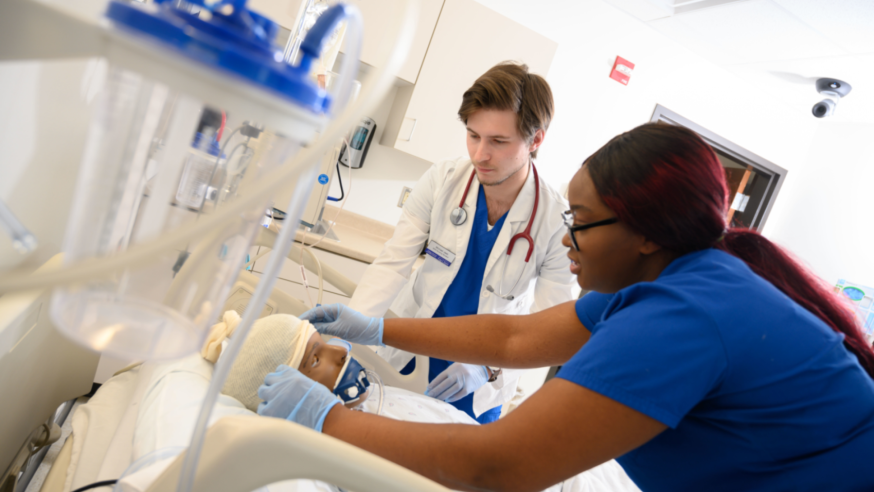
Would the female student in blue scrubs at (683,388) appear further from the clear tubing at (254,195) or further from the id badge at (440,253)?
the id badge at (440,253)

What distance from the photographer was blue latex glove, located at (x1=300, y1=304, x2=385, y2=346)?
1.37 metres

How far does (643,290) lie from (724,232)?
30 centimetres

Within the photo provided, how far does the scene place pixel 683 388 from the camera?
2.45ft

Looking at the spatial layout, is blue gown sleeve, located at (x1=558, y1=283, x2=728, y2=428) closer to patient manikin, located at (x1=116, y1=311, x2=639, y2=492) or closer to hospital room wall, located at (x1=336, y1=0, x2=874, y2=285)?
patient manikin, located at (x1=116, y1=311, x2=639, y2=492)

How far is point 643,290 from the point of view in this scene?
871 mm

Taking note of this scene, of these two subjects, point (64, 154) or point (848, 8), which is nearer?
point (64, 154)

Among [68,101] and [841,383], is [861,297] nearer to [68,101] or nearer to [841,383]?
[841,383]

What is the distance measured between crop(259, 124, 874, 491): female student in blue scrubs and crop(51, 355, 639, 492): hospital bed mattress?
18 cm

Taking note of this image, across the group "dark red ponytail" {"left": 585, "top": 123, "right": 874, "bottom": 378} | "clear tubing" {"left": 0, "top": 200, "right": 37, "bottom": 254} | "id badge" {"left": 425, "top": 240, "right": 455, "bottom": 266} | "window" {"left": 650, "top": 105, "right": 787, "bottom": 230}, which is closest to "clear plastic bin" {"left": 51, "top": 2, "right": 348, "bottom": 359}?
"clear tubing" {"left": 0, "top": 200, "right": 37, "bottom": 254}

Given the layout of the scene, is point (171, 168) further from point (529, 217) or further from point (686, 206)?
point (529, 217)

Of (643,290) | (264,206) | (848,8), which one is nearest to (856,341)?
(643,290)

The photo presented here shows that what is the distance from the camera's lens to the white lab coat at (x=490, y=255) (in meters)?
1.82

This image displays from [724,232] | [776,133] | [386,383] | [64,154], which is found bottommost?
[386,383]

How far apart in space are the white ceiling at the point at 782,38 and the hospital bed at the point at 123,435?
2.74 metres
